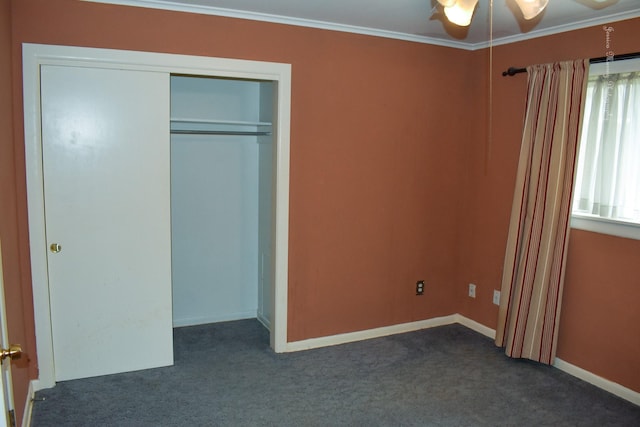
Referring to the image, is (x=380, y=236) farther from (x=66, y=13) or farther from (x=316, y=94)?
(x=66, y=13)

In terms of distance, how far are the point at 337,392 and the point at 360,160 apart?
169 cm

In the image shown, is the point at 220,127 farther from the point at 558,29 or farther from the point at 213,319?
the point at 558,29

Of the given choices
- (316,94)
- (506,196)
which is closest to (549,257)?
(506,196)

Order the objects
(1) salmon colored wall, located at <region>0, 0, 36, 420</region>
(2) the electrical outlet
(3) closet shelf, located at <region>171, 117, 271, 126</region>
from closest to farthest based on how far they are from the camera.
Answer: (1) salmon colored wall, located at <region>0, 0, 36, 420</region> → (3) closet shelf, located at <region>171, 117, 271, 126</region> → (2) the electrical outlet

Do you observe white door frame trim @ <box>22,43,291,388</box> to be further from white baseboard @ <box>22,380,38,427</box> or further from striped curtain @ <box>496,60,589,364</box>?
striped curtain @ <box>496,60,589,364</box>

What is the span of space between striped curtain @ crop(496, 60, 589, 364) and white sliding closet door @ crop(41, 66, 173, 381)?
2.46 metres

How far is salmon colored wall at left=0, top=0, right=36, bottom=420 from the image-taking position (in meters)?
2.52

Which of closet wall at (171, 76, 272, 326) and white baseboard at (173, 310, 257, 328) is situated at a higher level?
closet wall at (171, 76, 272, 326)

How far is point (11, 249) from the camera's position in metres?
2.69

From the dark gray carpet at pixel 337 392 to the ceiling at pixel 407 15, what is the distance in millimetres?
2214

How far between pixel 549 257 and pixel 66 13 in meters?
3.43

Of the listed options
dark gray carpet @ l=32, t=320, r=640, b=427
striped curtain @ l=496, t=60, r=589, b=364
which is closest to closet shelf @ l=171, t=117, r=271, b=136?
dark gray carpet @ l=32, t=320, r=640, b=427

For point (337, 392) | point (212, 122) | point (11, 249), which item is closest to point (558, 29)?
point (212, 122)

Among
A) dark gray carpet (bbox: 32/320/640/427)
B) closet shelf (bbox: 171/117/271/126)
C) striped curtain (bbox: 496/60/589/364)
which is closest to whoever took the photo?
dark gray carpet (bbox: 32/320/640/427)
